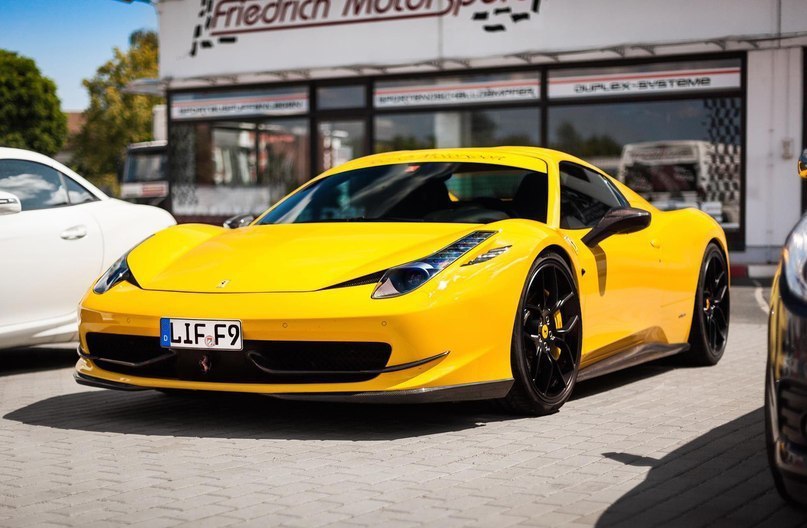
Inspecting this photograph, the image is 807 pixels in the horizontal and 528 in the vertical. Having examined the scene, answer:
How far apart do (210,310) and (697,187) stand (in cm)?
1414

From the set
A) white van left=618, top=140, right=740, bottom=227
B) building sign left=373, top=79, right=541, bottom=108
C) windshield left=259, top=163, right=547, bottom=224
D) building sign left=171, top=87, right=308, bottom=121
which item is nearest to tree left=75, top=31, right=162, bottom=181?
building sign left=171, top=87, right=308, bottom=121

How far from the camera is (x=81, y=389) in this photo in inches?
254

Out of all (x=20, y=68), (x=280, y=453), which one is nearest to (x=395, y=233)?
(x=280, y=453)

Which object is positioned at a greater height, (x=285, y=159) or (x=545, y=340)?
(x=285, y=159)

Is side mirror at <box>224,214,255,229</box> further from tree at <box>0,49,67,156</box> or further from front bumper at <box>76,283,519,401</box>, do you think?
tree at <box>0,49,67,156</box>

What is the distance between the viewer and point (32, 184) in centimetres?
728

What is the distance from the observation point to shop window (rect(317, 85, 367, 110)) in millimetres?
20984

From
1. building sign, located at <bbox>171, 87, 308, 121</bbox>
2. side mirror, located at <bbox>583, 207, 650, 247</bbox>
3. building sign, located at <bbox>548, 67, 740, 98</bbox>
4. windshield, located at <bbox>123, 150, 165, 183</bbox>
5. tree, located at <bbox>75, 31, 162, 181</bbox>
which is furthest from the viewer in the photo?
tree, located at <bbox>75, 31, 162, 181</bbox>

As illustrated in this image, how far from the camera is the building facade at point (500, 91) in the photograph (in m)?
17.5

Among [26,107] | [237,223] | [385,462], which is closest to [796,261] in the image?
[385,462]

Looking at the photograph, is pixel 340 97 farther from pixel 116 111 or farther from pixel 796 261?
pixel 116 111

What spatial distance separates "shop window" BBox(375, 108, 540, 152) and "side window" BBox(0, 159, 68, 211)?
12.5 m

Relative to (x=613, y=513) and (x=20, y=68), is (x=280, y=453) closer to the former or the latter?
(x=613, y=513)

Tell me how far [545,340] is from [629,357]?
1.08 m
